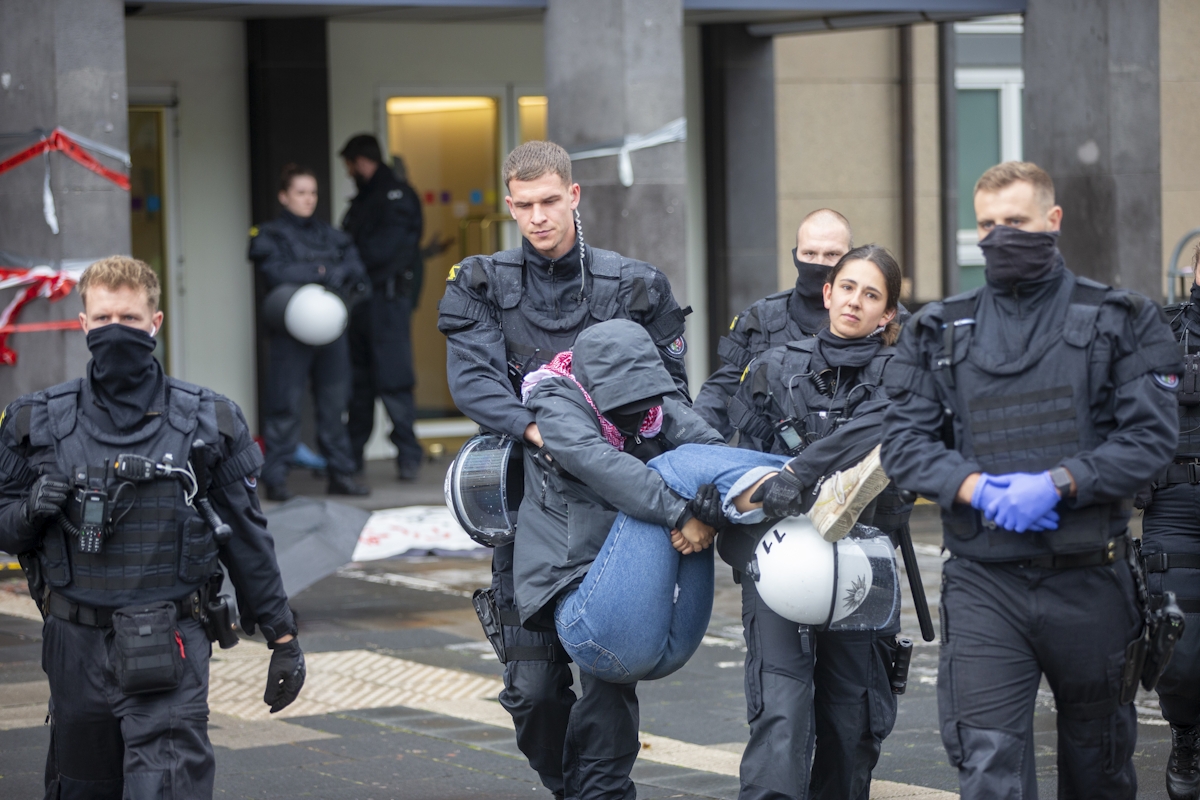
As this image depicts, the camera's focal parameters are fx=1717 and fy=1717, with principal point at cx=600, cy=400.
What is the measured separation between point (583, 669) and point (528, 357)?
1.03 meters

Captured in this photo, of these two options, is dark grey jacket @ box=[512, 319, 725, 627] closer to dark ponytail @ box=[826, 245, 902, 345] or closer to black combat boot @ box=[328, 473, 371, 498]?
dark ponytail @ box=[826, 245, 902, 345]

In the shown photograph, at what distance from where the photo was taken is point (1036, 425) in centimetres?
409

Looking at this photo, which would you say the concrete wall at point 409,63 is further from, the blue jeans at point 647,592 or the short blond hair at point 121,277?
the blue jeans at point 647,592

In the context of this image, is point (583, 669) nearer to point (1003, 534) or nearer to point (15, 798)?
point (1003, 534)

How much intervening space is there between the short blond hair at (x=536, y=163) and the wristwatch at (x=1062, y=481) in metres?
1.82

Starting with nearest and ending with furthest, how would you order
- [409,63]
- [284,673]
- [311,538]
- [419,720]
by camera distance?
[284,673], [419,720], [311,538], [409,63]

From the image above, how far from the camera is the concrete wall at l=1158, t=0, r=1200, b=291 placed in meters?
16.5

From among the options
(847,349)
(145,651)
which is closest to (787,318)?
(847,349)

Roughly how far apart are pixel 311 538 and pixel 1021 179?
16.2ft

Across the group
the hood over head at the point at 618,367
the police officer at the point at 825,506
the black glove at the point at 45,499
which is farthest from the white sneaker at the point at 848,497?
the black glove at the point at 45,499

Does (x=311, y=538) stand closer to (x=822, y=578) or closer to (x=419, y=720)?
(x=419, y=720)

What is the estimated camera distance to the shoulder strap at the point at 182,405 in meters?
4.41

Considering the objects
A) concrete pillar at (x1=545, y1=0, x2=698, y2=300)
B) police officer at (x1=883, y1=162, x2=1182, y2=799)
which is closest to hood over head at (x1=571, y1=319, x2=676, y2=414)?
police officer at (x1=883, y1=162, x2=1182, y2=799)

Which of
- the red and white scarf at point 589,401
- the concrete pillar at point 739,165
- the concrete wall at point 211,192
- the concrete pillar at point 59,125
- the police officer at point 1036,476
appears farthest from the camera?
the concrete pillar at point 739,165
